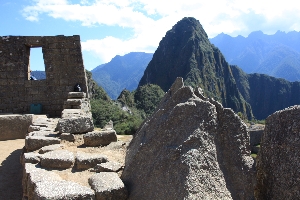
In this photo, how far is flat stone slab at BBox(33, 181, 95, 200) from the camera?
9.33ft

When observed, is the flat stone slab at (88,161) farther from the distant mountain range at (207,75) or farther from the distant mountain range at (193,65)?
the distant mountain range at (193,65)

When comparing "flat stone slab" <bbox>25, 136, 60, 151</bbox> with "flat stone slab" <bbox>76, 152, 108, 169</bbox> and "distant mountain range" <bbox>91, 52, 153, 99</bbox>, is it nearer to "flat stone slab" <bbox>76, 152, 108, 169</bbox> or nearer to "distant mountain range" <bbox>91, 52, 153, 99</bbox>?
"flat stone slab" <bbox>76, 152, 108, 169</bbox>

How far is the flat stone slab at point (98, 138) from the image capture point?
5199 millimetres

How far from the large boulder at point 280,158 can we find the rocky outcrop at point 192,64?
92.1m

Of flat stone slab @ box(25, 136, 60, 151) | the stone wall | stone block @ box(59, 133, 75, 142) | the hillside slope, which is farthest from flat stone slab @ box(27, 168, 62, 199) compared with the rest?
the hillside slope

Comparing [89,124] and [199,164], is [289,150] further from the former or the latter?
[89,124]

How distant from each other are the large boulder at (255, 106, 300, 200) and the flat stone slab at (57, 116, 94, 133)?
142 inches

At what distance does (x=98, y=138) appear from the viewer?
5246mm

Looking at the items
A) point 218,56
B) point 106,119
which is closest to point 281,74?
point 218,56

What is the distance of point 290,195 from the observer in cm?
252

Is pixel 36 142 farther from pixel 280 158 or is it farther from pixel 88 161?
pixel 280 158

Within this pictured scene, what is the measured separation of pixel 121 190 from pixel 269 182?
139 centimetres

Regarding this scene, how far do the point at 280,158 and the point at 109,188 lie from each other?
1625 millimetres

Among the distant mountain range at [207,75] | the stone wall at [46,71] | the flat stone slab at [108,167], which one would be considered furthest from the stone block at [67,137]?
the distant mountain range at [207,75]
